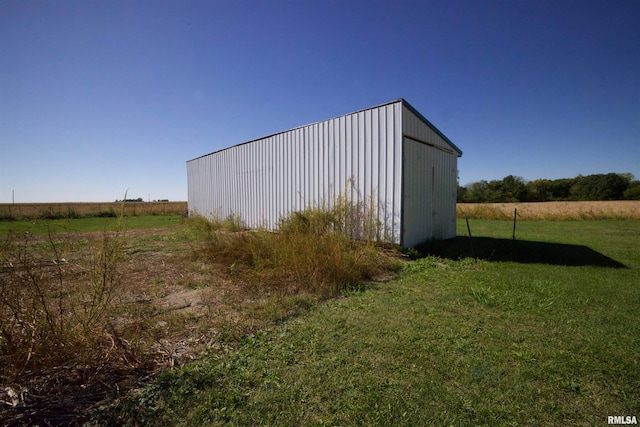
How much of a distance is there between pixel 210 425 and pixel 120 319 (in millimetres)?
2462

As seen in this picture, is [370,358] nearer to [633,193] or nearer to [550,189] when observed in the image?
[633,193]

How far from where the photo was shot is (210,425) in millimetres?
1654

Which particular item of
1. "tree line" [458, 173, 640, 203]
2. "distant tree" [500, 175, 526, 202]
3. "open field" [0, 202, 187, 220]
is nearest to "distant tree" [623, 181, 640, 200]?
"tree line" [458, 173, 640, 203]

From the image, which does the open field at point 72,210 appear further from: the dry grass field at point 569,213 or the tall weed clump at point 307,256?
the dry grass field at point 569,213

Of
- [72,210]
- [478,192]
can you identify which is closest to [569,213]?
[478,192]

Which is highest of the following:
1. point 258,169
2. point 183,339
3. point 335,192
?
point 258,169

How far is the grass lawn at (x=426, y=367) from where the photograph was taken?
5.74 feet

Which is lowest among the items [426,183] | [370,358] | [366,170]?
[370,358]

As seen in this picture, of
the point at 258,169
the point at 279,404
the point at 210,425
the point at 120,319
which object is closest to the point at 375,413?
the point at 279,404

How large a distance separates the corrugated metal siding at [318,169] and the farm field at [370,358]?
10.9 ft

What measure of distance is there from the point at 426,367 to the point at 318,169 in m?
6.94

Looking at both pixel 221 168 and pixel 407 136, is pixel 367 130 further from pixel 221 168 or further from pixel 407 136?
pixel 221 168

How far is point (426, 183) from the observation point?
26.0 ft

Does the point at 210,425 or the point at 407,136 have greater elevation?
the point at 407,136
